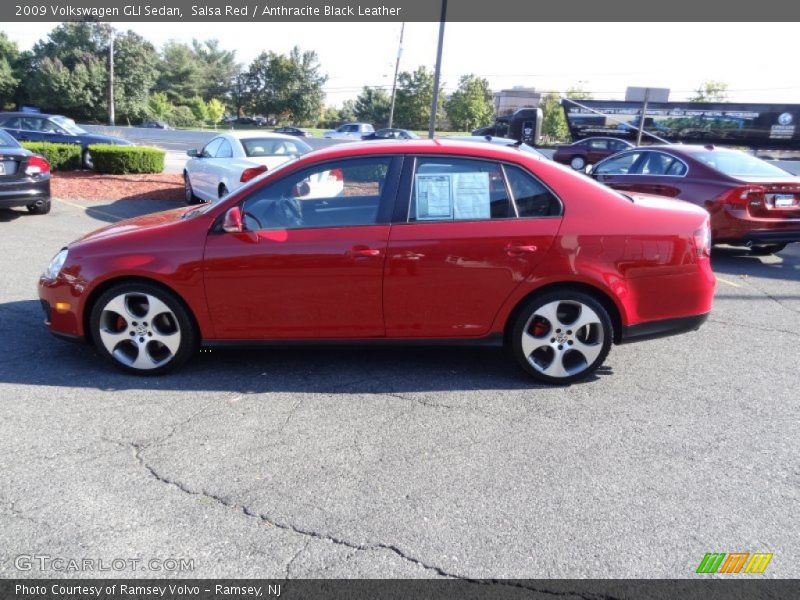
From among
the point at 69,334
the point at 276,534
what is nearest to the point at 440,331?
the point at 276,534

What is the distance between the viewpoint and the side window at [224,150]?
10.3 meters

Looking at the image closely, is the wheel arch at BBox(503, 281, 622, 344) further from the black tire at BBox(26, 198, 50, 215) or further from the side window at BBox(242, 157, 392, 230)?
the black tire at BBox(26, 198, 50, 215)

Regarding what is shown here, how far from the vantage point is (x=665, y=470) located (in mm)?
3248

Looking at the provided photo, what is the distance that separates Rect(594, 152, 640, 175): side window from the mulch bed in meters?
8.21

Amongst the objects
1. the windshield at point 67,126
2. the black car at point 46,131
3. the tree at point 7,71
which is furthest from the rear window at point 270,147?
the tree at point 7,71

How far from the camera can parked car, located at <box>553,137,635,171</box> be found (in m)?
27.2

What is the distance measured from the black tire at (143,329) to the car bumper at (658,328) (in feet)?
9.71

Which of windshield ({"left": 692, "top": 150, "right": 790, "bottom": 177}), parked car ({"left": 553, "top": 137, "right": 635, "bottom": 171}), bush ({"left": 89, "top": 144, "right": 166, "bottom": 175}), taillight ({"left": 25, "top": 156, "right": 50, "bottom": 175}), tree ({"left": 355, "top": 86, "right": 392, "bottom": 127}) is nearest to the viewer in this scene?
windshield ({"left": 692, "top": 150, "right": 790, "bottom": 177})

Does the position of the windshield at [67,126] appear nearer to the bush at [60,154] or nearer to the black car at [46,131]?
the black car at [46,131]

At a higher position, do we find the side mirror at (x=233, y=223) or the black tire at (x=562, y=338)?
the side mirror at (x=233, y=223)

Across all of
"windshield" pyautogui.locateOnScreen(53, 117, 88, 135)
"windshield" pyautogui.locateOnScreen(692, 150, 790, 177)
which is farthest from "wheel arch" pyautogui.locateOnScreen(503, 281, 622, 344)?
"windshield" pyautogui.locateOnScreen(53, 117, 88, 135)

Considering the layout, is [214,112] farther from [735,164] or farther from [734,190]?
[734,190]

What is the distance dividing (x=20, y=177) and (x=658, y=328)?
9.33 metres

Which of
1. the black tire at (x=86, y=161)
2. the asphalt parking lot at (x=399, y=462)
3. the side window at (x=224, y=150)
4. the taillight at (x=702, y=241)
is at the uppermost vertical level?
the side window at (x=224, y=150)
